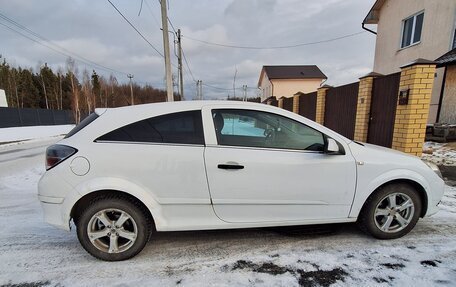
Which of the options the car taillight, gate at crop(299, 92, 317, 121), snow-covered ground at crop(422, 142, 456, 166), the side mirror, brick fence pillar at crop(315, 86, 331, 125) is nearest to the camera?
the car taillight

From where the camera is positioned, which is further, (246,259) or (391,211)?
(391,211)

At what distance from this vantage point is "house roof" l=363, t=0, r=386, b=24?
1467 centimetres

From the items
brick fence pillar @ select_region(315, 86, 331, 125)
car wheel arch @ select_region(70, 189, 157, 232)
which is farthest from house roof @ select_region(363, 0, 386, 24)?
car wheel arch @ select_region(70, 189, 157, 232)

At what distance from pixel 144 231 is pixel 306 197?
1.71 metres

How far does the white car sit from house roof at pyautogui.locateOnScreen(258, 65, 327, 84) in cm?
3455

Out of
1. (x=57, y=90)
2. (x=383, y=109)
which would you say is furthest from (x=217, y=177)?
(x=57, y=90)

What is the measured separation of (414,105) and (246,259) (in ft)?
A: 15.7

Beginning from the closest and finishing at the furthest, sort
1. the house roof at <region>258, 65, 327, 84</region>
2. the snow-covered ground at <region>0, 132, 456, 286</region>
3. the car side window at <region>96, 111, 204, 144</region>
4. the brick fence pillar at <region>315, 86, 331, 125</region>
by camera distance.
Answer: the snow-covered ground at <region>0, 132, 456, 286</region>
the car side window at <region>96, 111, 204, 144</region>
the brick fence pillar at <region>315, 86, 331, 125</region>
the house roof at <region>258, 65, 327, 84</region>

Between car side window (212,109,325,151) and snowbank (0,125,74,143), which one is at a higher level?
car side window (212,109,325,151)

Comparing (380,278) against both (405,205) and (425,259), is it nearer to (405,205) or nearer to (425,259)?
(425,259)

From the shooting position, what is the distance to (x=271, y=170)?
2.54 m

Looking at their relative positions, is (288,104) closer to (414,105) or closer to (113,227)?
(414,105)

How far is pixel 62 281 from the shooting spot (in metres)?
2.22

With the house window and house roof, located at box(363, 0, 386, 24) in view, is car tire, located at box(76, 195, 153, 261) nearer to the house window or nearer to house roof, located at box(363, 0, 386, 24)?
the house window
